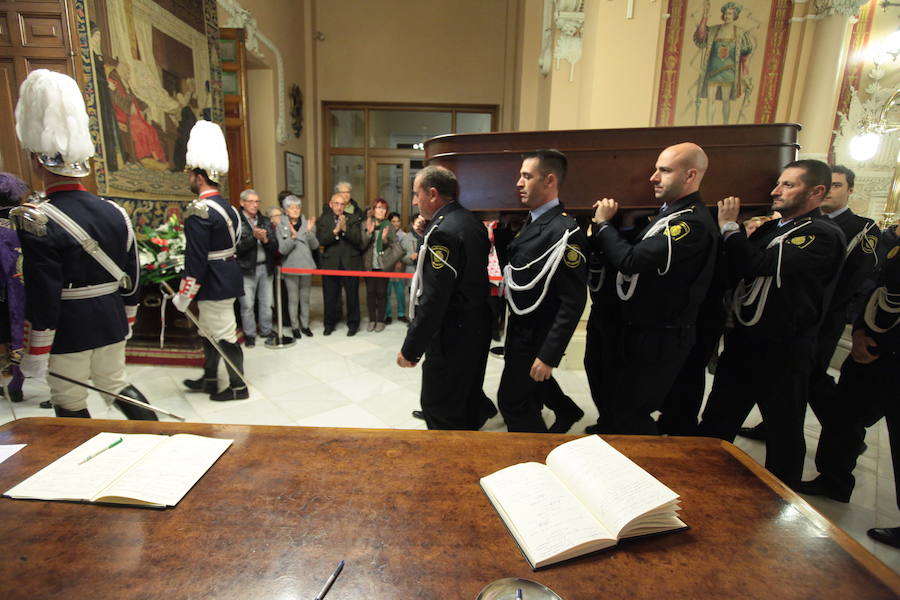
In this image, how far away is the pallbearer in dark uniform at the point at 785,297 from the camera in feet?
5.99

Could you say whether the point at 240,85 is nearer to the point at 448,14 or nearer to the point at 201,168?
the point at 201,168

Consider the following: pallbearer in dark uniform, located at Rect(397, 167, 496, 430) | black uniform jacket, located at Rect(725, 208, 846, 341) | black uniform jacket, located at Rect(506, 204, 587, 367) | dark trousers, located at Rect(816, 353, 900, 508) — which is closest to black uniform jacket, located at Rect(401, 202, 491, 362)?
pallbearer in dark uniform, located at Rect(397, 167, 496, 430)

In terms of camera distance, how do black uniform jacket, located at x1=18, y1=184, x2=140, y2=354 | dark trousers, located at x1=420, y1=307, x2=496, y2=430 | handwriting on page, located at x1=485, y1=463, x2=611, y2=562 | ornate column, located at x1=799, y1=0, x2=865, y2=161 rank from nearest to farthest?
handwriting on page, located at x1=485, y1=463, x2=611, y2=562, black uniform jacket, located at x1=18, y1=184, x2=140, y2=354, dark trousers, located at x1=420, y1=307, x2=496, y2=430, ornate column, located at x1=799, y1=0, x2=865, y2=161

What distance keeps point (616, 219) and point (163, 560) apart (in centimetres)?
230

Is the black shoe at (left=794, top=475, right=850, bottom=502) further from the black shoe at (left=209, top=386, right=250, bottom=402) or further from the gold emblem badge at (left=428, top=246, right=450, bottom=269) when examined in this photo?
the black shoe at (left=209, top=386, right=250, bottom=402)

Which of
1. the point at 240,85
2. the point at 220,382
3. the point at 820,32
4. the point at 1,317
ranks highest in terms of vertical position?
the point at 820,32

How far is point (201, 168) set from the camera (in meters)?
2.82

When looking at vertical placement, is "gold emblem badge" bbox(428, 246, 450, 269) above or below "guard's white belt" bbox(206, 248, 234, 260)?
above

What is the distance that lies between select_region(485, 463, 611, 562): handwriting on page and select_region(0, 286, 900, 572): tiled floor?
6.23ft

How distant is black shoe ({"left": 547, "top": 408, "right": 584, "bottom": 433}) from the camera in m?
2.73

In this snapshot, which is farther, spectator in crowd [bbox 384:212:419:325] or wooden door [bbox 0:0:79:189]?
spectator in crowd [bbox 384:212:419:325]

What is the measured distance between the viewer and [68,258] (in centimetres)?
181

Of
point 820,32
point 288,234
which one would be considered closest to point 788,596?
point 288,234

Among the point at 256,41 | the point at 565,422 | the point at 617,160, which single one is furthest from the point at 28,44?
the point at 565,422
